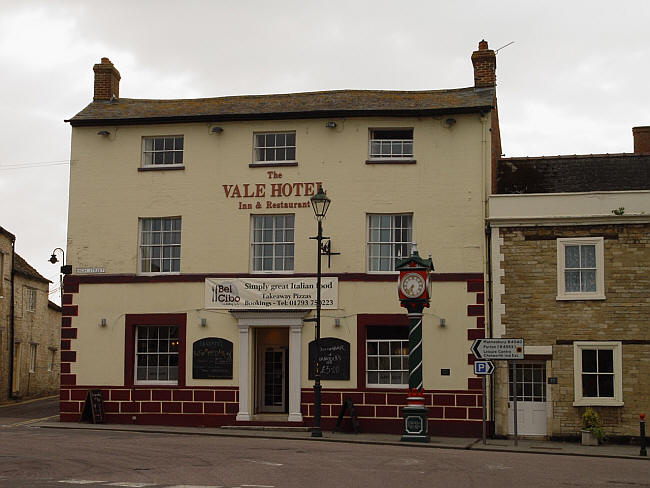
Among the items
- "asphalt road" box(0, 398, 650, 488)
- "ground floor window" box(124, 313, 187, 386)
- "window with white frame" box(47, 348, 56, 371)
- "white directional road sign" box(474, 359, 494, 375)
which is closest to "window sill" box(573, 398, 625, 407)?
"white directional road sign" box(474, 359, 494, 375)

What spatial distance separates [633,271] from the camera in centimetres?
2483

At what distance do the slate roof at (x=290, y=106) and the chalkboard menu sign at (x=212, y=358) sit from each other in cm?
662

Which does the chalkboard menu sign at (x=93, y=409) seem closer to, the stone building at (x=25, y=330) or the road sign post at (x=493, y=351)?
the road sign post at (x=493, y=351)

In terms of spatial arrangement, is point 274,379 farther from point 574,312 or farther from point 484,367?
point 574,312

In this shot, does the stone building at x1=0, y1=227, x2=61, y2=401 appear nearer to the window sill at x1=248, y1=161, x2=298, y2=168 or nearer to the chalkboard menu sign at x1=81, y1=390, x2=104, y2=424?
the chalkboard menu sign at x1=81, y1=390, x2=104, y2=424

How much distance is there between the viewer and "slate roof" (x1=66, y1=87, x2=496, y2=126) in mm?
26594

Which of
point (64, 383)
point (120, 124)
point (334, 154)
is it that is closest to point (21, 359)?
point (64, 383)

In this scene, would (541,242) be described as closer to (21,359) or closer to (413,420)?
(413,420)

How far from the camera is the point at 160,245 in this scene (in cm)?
2741

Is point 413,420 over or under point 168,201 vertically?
under

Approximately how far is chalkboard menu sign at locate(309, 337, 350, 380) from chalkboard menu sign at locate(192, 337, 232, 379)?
8.10 feet

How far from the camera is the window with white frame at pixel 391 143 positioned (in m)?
26.8

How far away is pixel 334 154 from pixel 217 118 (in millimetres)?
3685

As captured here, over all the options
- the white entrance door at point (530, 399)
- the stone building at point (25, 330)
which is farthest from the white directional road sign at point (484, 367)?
the stone building at point (25, 330)
